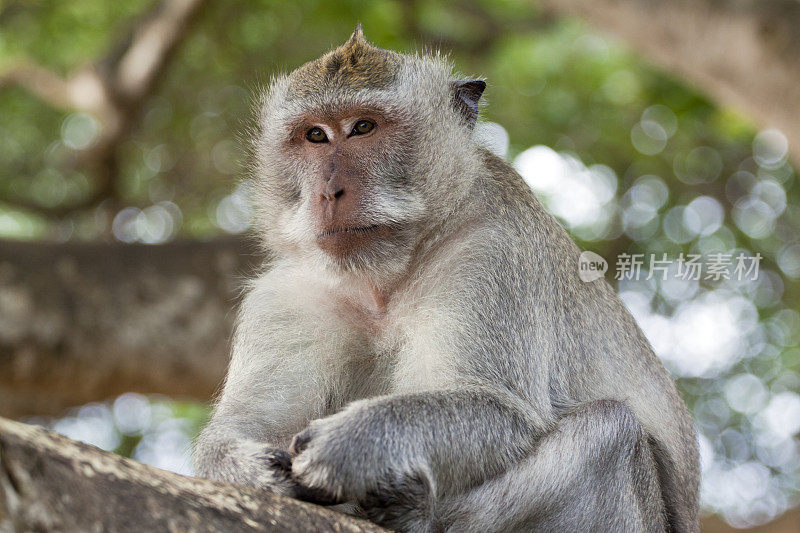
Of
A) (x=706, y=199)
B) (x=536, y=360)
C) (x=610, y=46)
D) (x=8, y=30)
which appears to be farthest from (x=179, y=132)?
(x=536, y=360)

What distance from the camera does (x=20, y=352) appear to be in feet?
29.4

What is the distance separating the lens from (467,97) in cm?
476

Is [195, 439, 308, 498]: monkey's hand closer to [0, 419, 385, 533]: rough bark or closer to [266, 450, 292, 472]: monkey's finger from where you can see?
[266, 450, 292, 472]: monkey's finger

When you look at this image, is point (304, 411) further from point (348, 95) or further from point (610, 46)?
point (610, 46)

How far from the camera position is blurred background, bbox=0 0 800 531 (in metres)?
9.05

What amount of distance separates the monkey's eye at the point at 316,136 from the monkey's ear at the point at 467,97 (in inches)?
32.6

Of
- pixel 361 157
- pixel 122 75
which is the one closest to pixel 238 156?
pixel 122 75

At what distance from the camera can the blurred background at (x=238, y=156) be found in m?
9.05

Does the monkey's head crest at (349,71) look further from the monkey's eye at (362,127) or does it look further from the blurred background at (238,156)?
the blurred background at (238,156)

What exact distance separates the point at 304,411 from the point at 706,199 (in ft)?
26.8

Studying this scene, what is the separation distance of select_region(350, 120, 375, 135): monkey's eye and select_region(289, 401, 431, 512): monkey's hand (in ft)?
4.57

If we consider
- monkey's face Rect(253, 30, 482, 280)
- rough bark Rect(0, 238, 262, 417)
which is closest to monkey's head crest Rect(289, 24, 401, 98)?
monkey's face Rect(253, 30, 482, 280)

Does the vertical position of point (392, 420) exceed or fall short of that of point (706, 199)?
it falls short

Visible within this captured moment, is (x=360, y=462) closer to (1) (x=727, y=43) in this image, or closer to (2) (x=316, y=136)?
(2) (x=316, y=136)
